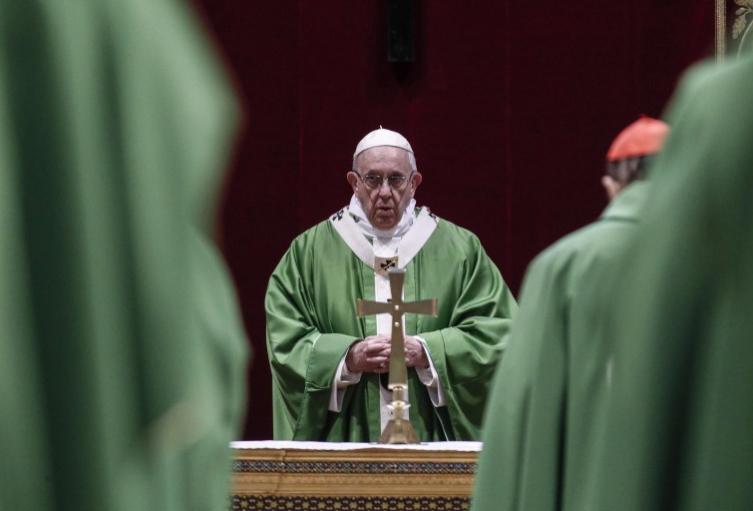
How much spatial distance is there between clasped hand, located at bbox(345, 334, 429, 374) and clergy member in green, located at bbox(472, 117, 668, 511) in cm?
244

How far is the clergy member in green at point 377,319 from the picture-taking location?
6.23m

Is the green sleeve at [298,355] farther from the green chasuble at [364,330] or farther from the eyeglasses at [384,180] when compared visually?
the eyeglasses at [384,180]

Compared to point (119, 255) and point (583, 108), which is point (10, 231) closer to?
point (119, 255)

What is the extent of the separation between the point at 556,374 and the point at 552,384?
0.02 meters

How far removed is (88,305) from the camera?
1316mm

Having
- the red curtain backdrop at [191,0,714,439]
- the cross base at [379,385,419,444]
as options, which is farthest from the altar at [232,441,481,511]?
the red curtain backdrop at [191,0,714,439]

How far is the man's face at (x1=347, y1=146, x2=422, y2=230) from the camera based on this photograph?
6.73 meters

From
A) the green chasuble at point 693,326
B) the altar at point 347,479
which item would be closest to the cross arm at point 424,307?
the altar at point 347,479

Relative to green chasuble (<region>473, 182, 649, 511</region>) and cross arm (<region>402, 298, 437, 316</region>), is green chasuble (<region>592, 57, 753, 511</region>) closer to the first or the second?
green chasuble (<region>473, 182, 649, 511</region>)

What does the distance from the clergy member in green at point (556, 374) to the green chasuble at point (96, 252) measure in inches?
81.9

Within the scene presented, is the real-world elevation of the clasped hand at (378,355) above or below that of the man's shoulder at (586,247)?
below

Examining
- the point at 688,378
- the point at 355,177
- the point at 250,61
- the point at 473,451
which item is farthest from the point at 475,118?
the point at 688,378

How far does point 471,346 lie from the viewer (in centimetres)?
630

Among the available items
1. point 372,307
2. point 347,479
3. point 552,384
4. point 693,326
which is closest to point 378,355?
point 372,307
